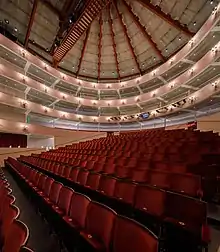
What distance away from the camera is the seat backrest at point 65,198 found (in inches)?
86.8

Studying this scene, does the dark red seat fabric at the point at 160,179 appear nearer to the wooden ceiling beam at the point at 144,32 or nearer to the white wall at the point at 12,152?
the white wall at the point at 12,152

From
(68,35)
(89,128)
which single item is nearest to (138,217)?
(68,35)

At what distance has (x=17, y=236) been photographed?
1.22 metres

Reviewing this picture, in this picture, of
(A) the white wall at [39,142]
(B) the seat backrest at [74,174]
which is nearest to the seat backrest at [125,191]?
(B) the seat backrest at [74,174]

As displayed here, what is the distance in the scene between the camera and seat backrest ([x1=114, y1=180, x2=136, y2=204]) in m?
2.27

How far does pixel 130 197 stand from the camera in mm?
2273

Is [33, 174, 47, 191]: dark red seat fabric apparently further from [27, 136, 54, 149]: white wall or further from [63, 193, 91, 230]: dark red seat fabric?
[27, 136, 54, 149]: white wall

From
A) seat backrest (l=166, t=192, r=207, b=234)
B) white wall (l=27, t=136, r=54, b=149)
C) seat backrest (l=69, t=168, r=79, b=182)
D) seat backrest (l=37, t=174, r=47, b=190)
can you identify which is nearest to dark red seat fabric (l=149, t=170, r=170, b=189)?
seat backrest (l=166, t=192, r=207, b=234)

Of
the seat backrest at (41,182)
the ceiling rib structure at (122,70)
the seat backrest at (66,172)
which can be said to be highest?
the ceiling rib structure at (122,70)

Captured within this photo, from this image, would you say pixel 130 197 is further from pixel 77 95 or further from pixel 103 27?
pixel 77 95

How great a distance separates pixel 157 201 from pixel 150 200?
80 millimetres

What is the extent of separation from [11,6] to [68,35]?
3461 millimetres

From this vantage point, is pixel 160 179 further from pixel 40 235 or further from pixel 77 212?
pixel 40 235

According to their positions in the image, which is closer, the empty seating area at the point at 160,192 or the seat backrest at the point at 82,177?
the empty seating area at the point at 160,192
